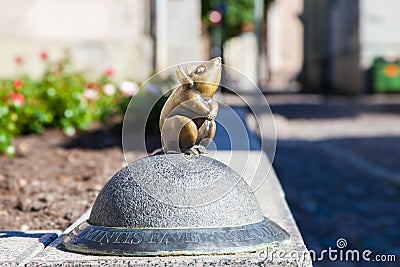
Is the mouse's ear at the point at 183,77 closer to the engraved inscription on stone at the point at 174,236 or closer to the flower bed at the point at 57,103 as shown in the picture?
the engraved inscription on stone at the point at 174,236

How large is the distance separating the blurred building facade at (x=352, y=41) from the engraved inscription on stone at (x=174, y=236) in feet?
67.8

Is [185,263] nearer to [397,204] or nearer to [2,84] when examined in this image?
[397,204]

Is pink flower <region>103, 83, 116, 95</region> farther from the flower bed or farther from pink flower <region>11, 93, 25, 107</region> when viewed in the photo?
pink flower <region>11, 93, 25, 107</region>

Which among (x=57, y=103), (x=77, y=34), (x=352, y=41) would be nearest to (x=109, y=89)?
(x=57, y=103)

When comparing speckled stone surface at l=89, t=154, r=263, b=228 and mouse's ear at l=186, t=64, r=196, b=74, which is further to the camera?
mouse's ear at l=186, t=64, r=196, b=74

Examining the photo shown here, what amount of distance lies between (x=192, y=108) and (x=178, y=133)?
0.12 metres

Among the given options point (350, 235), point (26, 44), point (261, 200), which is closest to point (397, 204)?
point (350, 235)

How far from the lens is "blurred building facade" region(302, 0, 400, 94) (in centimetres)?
2303

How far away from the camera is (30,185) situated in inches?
234

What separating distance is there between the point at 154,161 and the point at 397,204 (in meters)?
4.47

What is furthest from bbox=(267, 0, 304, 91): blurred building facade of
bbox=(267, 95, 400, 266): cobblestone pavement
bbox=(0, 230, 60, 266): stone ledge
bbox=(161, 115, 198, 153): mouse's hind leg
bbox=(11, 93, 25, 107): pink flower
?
bbox=(161, 115, 198, 153): mouse's hind leg

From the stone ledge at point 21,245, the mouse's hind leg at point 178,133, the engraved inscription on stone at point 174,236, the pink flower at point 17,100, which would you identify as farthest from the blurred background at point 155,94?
the engraved inscription on stone at point 174,236

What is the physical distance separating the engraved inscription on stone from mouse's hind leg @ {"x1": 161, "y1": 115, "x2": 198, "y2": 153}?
45 cm

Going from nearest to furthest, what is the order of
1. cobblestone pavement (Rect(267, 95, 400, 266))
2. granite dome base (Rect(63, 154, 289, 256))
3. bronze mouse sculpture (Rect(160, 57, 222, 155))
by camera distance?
granite dome base (Rect(63, 154, 289, 256)), bronze mouse sculpture (Rect(160, 57, 222, 155)), cobblestone pavement (Rect(267, 95, 400, 266))
